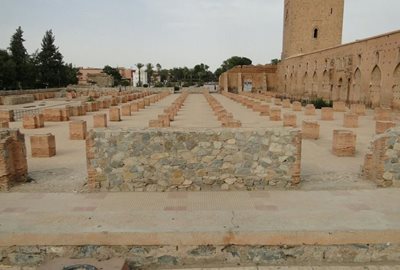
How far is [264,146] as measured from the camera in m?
5.44

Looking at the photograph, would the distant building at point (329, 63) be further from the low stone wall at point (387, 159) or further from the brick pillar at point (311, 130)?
the low stone wall at point (387, 159)

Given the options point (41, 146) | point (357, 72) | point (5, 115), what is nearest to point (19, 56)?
point (5, 115)

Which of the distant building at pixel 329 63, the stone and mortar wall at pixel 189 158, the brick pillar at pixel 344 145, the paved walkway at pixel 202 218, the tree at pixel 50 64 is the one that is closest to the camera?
the paved walkway at pixel 202 218

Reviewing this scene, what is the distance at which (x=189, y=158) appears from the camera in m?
5.41

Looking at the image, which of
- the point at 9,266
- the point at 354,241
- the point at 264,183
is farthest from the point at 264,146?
the point at 9,266

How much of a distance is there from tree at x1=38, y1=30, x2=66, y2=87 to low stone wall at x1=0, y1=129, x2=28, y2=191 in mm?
51664

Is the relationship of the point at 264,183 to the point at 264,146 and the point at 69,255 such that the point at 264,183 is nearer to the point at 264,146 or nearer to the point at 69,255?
the point at 264,146

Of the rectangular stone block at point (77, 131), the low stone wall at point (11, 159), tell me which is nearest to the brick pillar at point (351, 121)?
the rectangular stone block at point (77, 131)

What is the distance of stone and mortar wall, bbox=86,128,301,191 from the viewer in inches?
212

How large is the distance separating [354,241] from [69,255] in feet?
10.4

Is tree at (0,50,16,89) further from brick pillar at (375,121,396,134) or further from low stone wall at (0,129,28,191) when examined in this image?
brick pillar at (375,121,396,134)

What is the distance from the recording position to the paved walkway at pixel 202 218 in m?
3.93

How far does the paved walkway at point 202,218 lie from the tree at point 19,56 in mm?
43698

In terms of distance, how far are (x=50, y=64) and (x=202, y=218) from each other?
56493mm
